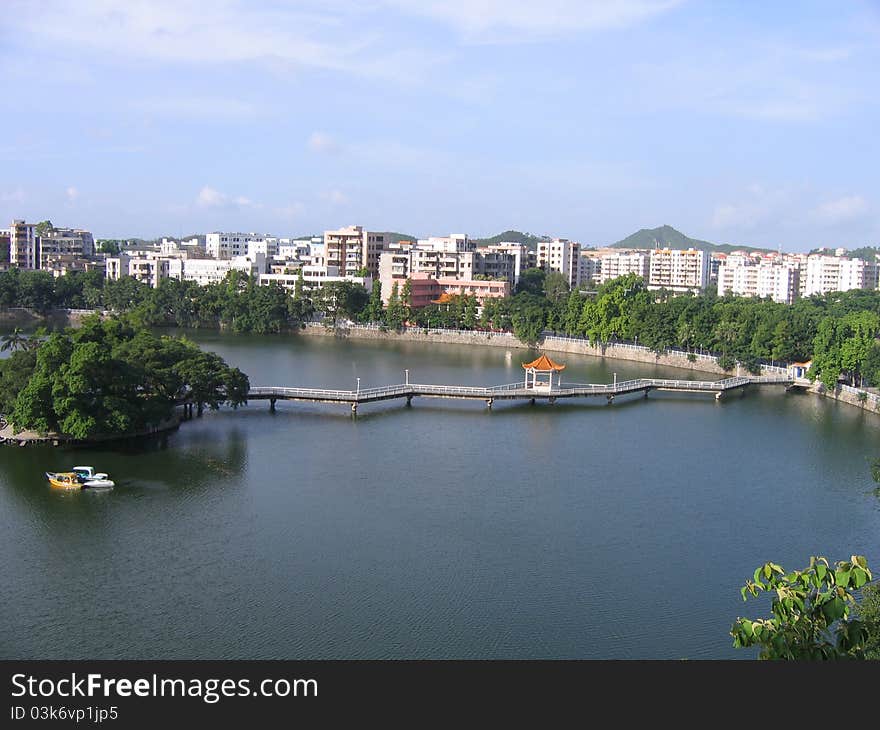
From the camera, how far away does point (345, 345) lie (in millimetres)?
29203

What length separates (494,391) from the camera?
59.3 ft

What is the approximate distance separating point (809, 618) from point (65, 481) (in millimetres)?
9252

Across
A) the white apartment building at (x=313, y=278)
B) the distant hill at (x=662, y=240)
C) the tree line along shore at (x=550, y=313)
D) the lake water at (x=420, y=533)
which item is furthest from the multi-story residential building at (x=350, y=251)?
the distant hill at (x=662, y=240)

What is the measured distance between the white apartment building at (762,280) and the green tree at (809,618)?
146 feet

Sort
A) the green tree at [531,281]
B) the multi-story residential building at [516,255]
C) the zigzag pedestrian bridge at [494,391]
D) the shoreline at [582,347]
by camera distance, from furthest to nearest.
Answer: the multi-story residential building at [516,255] < the green tree at [531,281] < the shoreline at [582,347] < the zigzag pedestrian bridge at [494,391]

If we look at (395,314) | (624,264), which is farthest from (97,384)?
(624,264)

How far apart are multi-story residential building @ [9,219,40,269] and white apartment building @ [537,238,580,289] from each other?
23.7 m

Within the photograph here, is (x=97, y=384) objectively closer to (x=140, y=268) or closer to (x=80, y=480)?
(x=80, y=480)

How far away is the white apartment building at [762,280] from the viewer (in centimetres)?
4738

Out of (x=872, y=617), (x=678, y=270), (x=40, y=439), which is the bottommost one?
(x=40, y=439)

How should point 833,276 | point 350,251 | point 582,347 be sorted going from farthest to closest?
1. point 833,276
2. point 350,251
3. point 582,347

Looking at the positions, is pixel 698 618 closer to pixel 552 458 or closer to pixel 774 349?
pixel 552 458

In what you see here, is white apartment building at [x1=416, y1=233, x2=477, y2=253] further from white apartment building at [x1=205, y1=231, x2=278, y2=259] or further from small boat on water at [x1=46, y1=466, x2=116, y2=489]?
small boat on water at [x1=46, y1=466, x2=116, y2=489]

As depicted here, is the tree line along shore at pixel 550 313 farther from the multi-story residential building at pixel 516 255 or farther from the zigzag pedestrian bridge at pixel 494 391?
the zigzag pedestrian bridge at pixel 494 391
